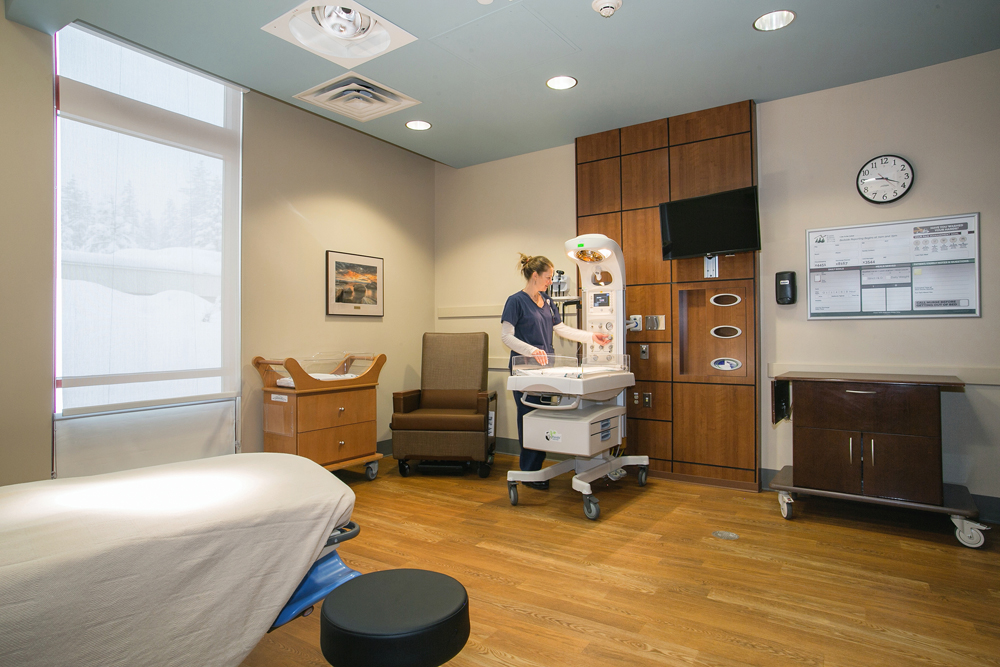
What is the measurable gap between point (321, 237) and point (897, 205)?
171 inches

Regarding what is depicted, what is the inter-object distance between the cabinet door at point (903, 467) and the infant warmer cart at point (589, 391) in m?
1.46

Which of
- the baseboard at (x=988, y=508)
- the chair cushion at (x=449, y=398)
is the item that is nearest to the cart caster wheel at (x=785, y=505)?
the baseboard at (x=988, y=508)

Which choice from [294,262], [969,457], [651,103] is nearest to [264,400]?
[294,262]

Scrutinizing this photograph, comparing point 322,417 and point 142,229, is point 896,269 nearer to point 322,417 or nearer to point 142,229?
point 322,417

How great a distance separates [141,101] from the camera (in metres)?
3.58

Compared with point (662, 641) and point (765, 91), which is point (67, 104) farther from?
point (765, 91)

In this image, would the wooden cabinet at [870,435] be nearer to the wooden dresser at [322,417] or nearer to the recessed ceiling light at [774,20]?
the recessed ceiling light at [774,20]

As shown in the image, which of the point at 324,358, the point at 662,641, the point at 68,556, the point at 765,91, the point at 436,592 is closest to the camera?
the point at 68,556

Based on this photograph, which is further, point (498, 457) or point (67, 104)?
point (498, 457)

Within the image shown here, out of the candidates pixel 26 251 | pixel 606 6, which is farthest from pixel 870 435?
pixel 26 251

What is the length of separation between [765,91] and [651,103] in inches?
31.4

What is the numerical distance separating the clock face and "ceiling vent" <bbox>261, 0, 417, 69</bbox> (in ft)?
10.3

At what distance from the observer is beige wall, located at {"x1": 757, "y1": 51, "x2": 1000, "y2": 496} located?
3.45m

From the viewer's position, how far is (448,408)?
4.94 metres
